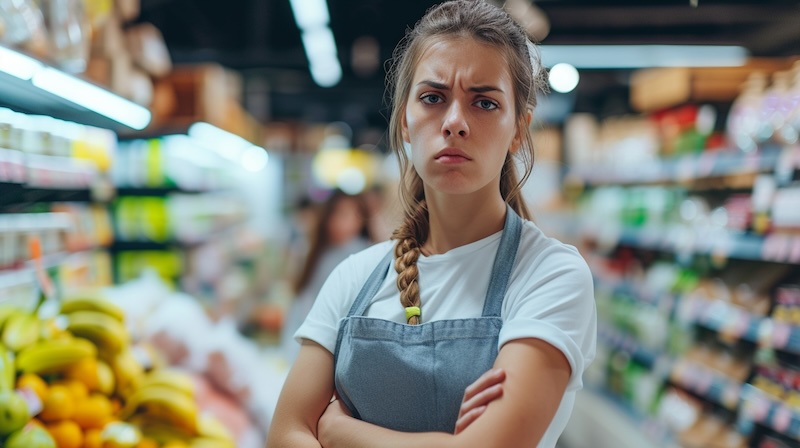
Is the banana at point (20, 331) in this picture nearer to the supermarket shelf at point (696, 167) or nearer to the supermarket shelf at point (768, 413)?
the supermarket shelf at point (768, 413)

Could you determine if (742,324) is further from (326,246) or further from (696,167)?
(326,246)

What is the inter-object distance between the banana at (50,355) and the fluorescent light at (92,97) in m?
0.78

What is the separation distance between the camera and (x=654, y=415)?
5250 millimetres

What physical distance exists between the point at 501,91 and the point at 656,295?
13.7ft

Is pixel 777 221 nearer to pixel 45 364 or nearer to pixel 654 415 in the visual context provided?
pixel 654 415

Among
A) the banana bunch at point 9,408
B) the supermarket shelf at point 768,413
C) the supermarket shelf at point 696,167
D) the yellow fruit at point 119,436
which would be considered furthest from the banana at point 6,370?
the supermarket shelf at point 696,167

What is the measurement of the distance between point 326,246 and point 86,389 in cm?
227

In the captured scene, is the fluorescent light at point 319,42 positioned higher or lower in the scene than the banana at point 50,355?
higher

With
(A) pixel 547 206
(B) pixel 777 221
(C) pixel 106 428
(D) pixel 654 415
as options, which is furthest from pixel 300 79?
(C) pixel 106 428

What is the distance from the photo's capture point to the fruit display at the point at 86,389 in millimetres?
2156

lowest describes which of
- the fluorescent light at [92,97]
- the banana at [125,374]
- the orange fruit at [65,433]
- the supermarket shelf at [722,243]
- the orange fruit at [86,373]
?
the orange fruit at [65,433]

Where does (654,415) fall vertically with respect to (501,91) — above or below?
below

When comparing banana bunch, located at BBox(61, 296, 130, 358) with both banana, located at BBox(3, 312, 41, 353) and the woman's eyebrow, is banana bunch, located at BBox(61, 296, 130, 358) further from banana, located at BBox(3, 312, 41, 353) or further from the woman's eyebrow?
the woman's eyebrow

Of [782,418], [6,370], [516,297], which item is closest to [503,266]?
[516,297]
